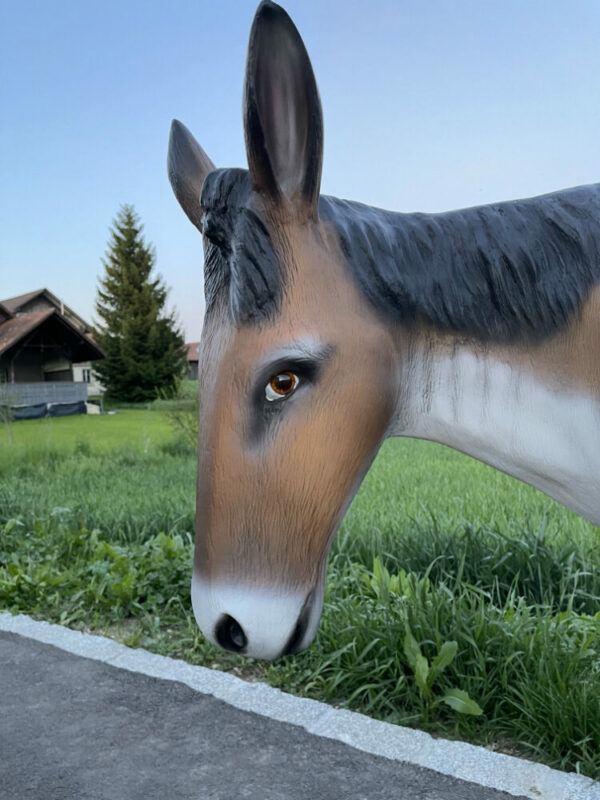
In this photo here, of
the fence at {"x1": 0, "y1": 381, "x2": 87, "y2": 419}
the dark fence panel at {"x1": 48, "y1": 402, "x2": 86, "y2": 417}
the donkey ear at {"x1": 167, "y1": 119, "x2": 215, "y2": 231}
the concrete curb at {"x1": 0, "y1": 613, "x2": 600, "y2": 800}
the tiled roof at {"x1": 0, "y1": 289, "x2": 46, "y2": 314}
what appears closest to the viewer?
the donkey ear at {"x1": 167, "y1": 119, "x2": 215, "y2": 231}

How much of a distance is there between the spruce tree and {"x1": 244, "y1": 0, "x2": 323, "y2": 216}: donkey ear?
77.3 ft

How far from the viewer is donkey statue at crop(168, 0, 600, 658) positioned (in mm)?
942

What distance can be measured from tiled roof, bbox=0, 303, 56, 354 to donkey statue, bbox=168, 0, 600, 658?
68.3 feet

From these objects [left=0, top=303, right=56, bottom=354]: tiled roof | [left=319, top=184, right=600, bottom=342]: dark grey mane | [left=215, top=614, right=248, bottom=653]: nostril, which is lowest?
[left=215, top=614, right=248, bottom=653]: nostril

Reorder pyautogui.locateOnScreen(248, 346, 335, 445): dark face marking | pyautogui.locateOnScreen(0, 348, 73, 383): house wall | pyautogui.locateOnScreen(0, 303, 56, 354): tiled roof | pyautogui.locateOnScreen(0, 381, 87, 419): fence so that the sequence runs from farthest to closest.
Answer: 1. pyautogui.locateOnScreen(0, 348, 73, 383): house wall
2. pyautogui.locateOnScreen(0, 303, 56, 354): tiled roof
3. pyautogui.locateOnScreen(0, 381, 87, 419): fence
4. pyautogui.locateOnScreen(248, 346, 335, 445): dark face marking

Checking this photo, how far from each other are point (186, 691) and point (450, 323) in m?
2.26

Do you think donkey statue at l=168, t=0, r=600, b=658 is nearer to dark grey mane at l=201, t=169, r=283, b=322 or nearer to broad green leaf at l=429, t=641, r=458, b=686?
dark grey mane at l=201, t=169, r=283, b=322

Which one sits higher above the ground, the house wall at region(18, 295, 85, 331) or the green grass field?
the house wall at region(18, 295, 85, 331)

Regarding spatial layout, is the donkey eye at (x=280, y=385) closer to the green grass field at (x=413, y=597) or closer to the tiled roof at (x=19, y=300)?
the green grass field at (x=413, y=597)

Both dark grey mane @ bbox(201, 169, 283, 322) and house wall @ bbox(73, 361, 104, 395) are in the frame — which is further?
house wall @ bbox(73, 361, 104, 395)

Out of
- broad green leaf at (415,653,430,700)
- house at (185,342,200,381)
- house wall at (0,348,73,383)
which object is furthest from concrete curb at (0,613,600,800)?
house wall at (0,348,73,383)

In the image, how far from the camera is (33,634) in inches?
132

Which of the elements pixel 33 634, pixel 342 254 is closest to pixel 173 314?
pixel 33 634

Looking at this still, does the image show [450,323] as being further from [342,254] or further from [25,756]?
[25,756]
